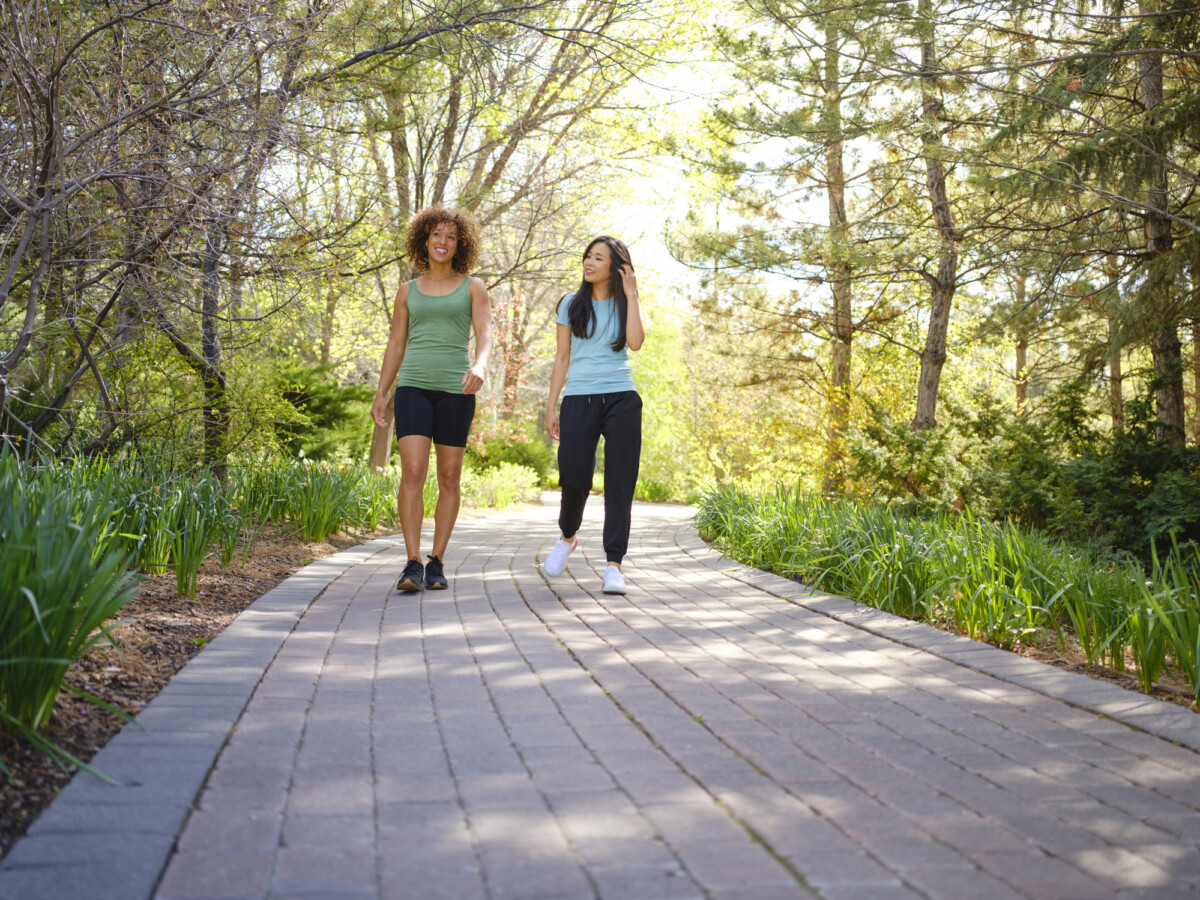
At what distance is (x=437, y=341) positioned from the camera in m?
4.86

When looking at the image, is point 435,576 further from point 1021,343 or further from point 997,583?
point 1021,343

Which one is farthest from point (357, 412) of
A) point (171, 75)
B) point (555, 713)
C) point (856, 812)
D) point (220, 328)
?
point (856, 812)

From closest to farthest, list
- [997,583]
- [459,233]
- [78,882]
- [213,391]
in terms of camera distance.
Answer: [78,882] < [997,583] < [459,233] < [213,391]

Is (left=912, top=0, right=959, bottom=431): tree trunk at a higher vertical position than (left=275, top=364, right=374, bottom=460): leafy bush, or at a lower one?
higher

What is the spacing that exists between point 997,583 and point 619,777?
98.2 inches

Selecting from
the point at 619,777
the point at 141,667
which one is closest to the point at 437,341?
the point at 141,667

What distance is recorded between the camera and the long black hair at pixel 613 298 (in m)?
5.11

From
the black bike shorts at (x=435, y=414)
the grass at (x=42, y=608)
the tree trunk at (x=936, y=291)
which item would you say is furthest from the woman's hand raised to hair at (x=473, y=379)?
the tree trunk at (x=936, y=291)

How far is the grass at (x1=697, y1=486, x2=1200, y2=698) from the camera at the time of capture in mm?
3301

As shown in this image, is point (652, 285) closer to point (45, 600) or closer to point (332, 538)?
point (332, 538)

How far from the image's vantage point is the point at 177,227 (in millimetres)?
5355

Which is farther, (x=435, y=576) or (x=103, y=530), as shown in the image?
(x=435, y=576)

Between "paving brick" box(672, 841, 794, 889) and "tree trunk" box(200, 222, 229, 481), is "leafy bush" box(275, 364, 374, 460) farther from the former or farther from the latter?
"paving brick" box(672, 841, 794, 889)

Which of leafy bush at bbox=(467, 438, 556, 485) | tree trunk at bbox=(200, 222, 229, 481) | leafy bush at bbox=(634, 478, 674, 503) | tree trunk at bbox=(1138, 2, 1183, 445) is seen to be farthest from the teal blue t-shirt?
leafy bush at bbox=(634, 478, 674, 503)
